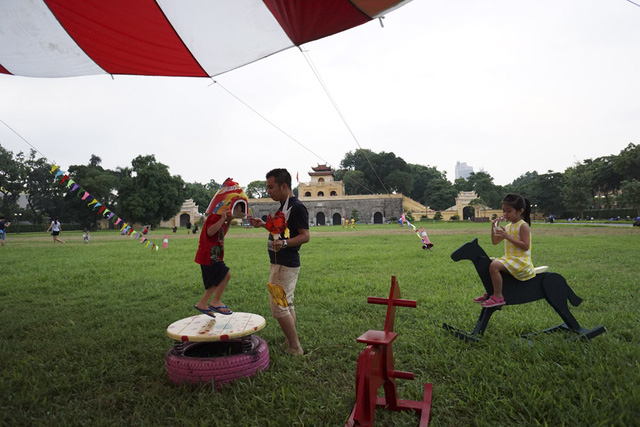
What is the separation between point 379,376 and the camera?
1936 mm

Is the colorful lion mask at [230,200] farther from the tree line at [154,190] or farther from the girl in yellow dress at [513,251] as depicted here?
the tree line at [154,190]

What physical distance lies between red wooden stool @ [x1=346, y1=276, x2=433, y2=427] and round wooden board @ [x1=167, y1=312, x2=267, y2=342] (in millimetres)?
982

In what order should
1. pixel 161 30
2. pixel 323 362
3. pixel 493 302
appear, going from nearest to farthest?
pixel 323 362 → pixel 493 302 → pixel 161 30

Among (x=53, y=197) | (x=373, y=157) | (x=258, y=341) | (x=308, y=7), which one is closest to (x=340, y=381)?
(x=258, y=341)

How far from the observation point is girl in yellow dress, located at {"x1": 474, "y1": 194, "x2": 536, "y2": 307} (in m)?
3.09

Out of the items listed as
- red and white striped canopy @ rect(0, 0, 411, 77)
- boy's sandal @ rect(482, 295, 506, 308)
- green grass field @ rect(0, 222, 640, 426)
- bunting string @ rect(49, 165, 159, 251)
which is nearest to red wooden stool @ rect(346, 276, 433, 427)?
green grass field @ rect(0, 222, 640, 426)

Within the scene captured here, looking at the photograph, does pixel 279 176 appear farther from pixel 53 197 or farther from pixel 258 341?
pixel 53 197

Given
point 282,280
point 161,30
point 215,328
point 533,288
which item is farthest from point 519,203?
point 161,30

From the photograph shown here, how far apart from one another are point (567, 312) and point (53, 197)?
5221cm

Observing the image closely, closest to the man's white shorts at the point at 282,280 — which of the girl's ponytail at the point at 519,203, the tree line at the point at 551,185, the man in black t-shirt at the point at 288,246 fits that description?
the man in black t-shirt at the point at 288,246

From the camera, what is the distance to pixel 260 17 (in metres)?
3.89

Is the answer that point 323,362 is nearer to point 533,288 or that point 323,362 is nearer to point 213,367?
point 213,367

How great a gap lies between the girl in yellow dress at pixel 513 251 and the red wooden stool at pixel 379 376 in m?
1.25

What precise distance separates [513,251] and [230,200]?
7.83ft
